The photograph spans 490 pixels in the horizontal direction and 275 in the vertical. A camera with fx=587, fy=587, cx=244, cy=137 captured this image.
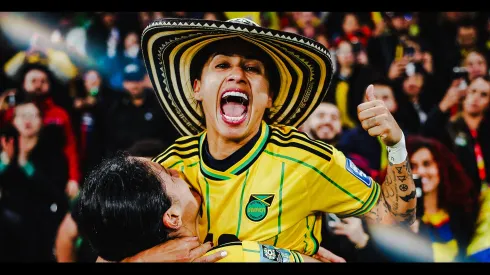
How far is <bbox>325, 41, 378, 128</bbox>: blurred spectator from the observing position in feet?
10.6

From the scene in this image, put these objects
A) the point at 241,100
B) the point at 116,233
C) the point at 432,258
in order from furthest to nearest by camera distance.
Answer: the point at 432,258 < the point at 241,100 < the point at 116,233

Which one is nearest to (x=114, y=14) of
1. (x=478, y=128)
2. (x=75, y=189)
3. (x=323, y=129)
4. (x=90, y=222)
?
(x=75, y=189)

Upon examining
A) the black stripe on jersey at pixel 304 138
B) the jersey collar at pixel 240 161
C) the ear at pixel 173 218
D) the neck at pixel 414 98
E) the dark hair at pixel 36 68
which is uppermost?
the dark hair at pixel 36 68

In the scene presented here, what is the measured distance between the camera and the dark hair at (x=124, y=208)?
2141mm

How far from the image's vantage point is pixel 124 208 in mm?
2141

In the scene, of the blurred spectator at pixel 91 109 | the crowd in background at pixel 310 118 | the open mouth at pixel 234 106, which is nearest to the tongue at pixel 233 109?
the open mouth at pixel 234 106

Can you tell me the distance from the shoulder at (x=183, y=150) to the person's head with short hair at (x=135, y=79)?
89 cm

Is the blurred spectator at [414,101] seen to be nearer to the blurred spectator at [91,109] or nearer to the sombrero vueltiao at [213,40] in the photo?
the sombrero vueltiao at [213,40]

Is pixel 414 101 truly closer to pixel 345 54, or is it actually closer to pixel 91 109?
pixel 345 54

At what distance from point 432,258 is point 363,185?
1.20m

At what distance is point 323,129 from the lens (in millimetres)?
3209

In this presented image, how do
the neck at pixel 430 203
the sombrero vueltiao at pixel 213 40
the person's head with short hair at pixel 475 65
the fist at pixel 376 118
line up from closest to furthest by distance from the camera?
the fist at pixel 376 118 < the sombrero vueltiao at pixel 213 40 < the neck at pixel 430 203 < the person's head with short hair at pixel 475 65

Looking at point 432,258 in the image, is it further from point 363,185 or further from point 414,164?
point 363,185

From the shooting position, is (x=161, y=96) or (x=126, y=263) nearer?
(x=126, y=263)
